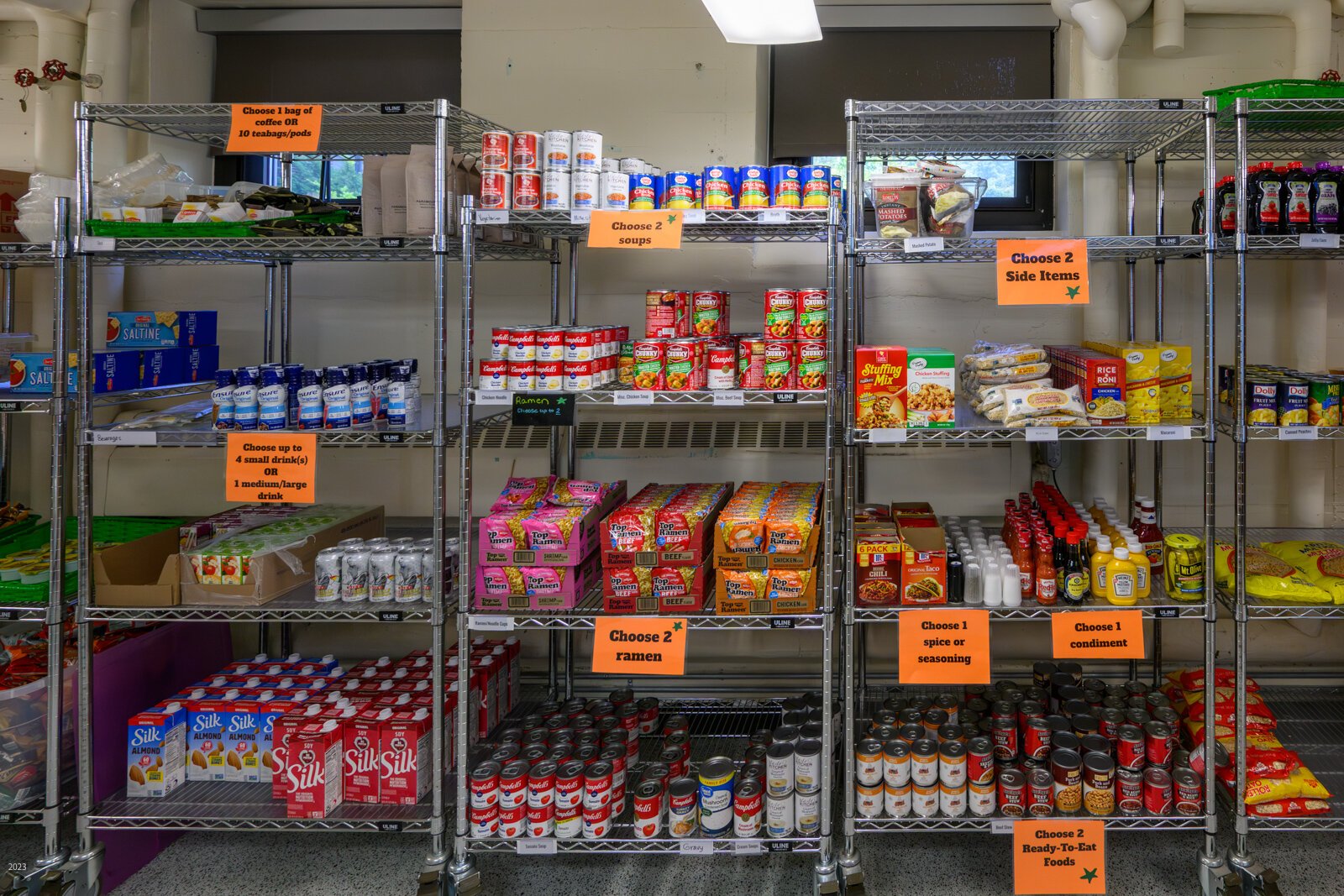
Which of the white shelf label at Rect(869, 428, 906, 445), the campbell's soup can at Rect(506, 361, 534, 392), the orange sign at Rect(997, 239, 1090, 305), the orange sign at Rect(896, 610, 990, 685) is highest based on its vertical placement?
the orange sign at Rect(997, 239, 1090, 305)

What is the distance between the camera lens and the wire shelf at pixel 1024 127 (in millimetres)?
2529

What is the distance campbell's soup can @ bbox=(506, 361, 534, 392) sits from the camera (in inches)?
102

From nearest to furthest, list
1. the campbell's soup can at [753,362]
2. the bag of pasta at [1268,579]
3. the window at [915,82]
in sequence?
the campbell's soup can at [753,362] < the bag of pasta at [1268,579] < the window at [915,82]

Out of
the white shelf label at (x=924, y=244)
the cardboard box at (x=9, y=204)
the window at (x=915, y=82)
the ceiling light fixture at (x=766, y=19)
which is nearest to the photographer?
the ceiling light fixture at (x=766, y=19)

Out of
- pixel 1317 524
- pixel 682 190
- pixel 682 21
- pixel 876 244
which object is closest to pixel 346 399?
pixel 682 190

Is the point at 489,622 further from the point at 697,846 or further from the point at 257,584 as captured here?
the point at 697,846

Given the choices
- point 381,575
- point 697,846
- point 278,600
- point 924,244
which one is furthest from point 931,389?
point 278,600

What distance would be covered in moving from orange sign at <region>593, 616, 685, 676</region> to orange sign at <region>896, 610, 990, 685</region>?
0.58 m

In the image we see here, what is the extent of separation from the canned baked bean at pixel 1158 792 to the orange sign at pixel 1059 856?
166 mm

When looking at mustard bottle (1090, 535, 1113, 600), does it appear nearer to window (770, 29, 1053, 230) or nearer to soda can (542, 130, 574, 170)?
window (770, 29, 1053, 230)

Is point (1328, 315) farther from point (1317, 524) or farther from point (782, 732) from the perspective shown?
point (782, 732)

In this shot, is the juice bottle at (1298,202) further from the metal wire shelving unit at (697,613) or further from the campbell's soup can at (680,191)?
the campbell's soup can at (680,191)

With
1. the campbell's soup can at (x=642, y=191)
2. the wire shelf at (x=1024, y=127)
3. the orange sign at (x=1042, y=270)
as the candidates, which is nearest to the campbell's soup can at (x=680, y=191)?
the campbell's soup can at (x=642, y=191)

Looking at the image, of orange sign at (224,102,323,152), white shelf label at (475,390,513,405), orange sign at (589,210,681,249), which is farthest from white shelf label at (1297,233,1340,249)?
orange sign at (224,102,323,152)
